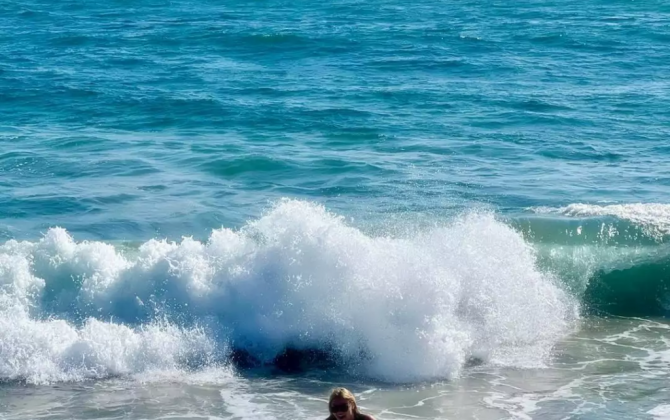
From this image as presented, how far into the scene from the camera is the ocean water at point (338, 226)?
11.4 meters

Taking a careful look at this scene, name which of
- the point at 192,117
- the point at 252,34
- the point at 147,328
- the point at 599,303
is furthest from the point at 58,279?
the point at 252,34

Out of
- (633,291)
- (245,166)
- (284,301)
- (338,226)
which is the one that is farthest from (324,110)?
(284,301)

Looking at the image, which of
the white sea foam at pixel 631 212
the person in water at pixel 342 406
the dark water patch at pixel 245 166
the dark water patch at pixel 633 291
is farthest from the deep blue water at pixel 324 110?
the person in water at pixel 342 406

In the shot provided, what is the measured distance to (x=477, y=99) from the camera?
23.6 m

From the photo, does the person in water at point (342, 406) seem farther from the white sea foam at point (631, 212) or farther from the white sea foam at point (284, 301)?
the white sea foam at point (631, 212)

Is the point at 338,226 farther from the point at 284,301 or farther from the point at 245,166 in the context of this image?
the point at 245,166

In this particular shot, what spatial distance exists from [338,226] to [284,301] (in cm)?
122

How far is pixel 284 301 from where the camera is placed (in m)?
12.8

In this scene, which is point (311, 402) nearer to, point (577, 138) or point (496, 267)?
point (496, 267)

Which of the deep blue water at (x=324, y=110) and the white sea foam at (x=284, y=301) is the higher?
the deep blue water at (x=324, y=110)

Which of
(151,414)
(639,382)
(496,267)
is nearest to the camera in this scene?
(151,414)

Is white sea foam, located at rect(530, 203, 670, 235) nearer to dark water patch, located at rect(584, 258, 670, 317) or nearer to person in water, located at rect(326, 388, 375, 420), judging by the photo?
dark water patch, located at rect(584, 258, 670, 317)

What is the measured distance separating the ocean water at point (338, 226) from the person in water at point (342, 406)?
9.71ft

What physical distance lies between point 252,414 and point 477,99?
566 inches
